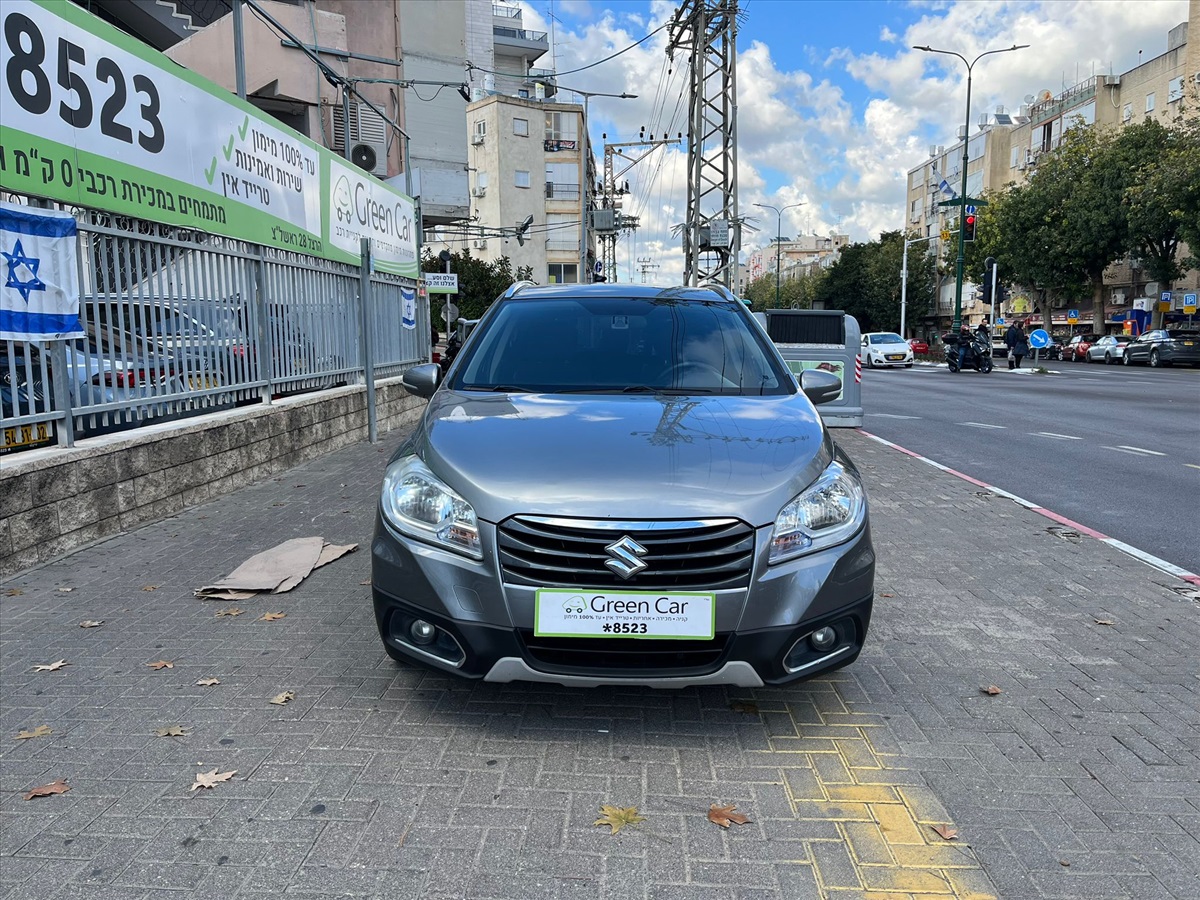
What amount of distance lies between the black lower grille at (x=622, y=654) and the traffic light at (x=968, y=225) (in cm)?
3202

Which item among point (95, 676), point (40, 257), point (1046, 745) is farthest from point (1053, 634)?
point (40, 257)

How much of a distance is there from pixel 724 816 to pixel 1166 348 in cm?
3918

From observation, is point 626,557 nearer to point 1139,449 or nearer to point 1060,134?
point 1139,449

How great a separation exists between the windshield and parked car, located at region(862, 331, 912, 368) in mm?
32903

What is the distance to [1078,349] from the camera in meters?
43.2

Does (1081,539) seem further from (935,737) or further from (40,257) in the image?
(40,257)

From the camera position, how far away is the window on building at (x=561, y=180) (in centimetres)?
6375

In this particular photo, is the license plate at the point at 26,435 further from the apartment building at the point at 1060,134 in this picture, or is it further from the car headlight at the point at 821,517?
the apartment building at the point at 1060,134

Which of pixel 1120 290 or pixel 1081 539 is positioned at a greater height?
pixel 1120 290

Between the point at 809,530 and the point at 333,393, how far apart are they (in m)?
8.66

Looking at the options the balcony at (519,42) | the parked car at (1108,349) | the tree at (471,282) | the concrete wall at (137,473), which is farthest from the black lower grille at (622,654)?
the balcony at (519,42)

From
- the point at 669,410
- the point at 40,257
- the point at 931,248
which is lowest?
the point at 669,410

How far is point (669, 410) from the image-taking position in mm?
3615

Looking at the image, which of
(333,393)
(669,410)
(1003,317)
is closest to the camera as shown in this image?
(669,410)
